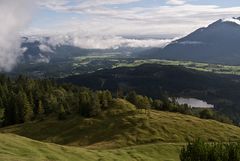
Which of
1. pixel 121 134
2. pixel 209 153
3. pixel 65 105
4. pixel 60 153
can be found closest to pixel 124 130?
pixel 121 134

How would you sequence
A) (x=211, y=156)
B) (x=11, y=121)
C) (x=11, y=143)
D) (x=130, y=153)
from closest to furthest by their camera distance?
(x=211, y=156)
(x=11, y=143)
(x=130, y=153)
(x=11, y=121)

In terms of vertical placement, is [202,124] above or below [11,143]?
below

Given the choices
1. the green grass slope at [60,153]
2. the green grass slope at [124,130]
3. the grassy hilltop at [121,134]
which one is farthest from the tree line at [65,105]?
the green grass slope at [60,153]

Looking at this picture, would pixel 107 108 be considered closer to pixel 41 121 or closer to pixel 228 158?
pixel 41 121

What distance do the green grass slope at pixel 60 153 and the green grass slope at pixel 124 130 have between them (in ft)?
68.8

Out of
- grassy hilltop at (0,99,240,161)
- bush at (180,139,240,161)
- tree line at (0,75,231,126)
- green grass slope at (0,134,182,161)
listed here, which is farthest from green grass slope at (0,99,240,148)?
bush at (180,139,240,161)

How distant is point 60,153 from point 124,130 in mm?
55628

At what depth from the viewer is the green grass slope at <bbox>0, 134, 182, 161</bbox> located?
64.9 metres

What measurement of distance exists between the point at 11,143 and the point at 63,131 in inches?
2763

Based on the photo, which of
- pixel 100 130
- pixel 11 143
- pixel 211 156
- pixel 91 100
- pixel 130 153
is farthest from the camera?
pixel 91 100

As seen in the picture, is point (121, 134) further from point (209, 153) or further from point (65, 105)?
point (209, 153)

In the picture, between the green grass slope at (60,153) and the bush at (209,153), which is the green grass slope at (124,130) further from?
the bush at (209,153)

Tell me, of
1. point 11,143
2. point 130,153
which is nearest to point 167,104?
point 130,153

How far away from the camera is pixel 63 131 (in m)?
140
